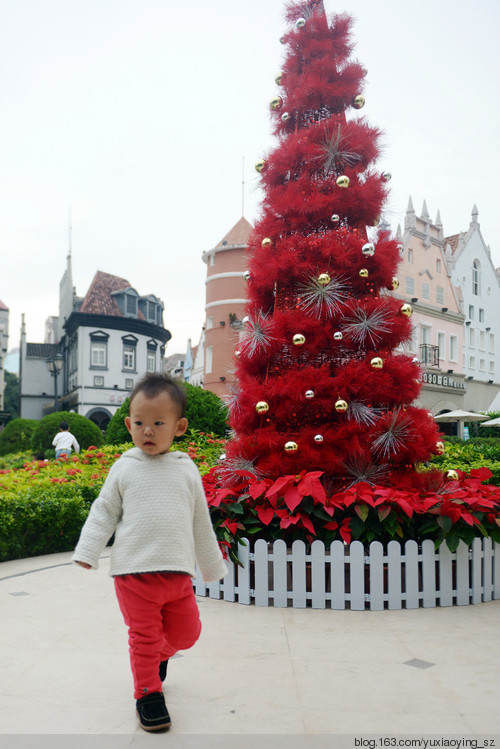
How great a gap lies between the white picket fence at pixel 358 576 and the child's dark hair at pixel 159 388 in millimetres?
2334

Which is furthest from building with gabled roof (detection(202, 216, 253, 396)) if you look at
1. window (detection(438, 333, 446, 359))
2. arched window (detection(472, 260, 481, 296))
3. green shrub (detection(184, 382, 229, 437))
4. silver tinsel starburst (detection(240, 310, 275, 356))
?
silver tinsel starburst (detection(240, 310, 275, 356))

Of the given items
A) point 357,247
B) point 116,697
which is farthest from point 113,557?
point 357,247

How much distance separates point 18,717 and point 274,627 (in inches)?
79.5

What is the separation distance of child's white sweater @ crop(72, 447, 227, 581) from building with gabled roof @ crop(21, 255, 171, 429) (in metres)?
35.6

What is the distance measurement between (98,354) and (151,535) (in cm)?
3846

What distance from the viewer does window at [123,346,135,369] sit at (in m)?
41.1

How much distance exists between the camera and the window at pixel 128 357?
41.1 m

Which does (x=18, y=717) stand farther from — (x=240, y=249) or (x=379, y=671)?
(x=240, y=249)

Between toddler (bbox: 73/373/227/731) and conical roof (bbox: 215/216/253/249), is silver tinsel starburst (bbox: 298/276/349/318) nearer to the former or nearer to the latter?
toddler (bbox: 73/373/227/731)

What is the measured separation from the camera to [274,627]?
451 centimetres

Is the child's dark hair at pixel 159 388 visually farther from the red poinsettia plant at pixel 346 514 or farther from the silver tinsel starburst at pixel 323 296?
the silver tinsel starburst at pixel 323 296

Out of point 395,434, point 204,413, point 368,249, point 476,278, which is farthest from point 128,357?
point 395,434

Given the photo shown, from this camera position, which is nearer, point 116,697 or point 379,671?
point 116,697

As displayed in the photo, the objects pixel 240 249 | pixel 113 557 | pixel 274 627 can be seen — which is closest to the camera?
pixel 113 557
